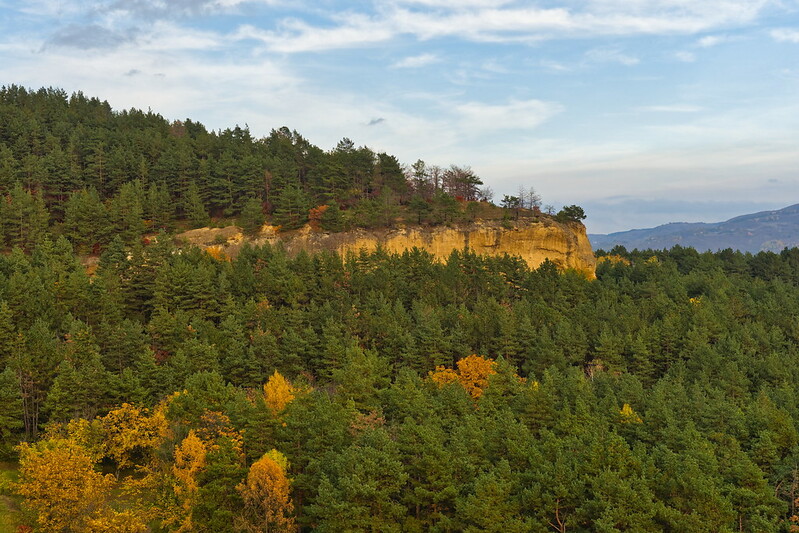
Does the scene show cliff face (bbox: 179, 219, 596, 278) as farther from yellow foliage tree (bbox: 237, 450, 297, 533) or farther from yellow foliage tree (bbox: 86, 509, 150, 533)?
yellow foliage tree (bbox: 86, 509, 150, 533)

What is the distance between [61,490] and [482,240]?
81.9 meters

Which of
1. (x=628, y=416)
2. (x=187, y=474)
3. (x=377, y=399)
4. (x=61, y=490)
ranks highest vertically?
(x=628, y=416)

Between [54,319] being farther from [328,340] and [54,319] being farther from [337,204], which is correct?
[337,204]

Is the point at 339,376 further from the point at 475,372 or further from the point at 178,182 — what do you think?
the point at 178,182

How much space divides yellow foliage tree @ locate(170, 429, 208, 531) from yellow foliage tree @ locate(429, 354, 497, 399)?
83.5 ft

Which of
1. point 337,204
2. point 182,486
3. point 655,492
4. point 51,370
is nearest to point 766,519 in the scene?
point 655,492

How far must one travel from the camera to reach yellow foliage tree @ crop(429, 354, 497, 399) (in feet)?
214

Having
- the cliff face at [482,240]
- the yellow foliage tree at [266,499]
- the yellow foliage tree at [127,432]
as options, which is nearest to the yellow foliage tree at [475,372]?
the yellow foliage tree at [266,499]

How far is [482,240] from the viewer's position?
371 ft

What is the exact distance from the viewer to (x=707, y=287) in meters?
105

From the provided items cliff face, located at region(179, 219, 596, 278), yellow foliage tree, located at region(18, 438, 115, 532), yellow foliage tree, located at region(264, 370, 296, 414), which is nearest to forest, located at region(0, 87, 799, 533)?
yellow foliage tree, located at region(18, 438, 115, 532)

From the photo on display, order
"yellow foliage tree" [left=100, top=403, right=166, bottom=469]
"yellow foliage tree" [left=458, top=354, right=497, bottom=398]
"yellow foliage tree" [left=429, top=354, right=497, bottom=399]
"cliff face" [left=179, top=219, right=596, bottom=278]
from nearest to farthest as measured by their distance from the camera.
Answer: "yellow foliage tree" [left=100, top=403, right=166, bottom=469] < "yellow foliage tree" [left=429, top=354, right=497, bottom=399] < "yellow foliage tree" [left=458, top=354, right=497, bottom=398] < "cliff face" [left=179, top=219, right=596, bottom=278]

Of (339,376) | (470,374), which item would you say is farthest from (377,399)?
(470,374)

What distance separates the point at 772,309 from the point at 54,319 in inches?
3716
